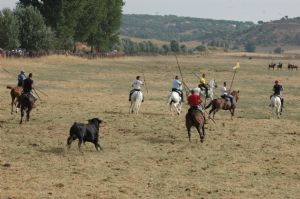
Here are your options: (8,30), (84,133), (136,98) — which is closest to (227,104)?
(136,98)

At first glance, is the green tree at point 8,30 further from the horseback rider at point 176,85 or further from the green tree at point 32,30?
the horseback rider at point 176,85

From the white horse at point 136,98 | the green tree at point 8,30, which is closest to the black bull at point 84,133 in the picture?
Answer: the white horse at point 136,98

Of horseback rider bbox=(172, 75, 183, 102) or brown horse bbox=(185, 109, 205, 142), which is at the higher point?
horseback rider bbox=(172, 75, 183, 102)

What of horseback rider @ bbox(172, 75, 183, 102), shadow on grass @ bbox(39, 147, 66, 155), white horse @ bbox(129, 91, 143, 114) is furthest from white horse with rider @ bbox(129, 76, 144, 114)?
shadow on grass @ bbox(39, 147, 66, 155)

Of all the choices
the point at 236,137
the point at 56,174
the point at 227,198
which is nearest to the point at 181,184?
the point at 227,198

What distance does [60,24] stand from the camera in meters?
84.6

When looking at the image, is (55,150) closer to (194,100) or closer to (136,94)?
(194,100)

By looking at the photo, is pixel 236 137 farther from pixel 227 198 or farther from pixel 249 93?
pixel 249 93

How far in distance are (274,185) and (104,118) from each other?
13.0m

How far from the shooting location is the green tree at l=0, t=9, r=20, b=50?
71.5 meters

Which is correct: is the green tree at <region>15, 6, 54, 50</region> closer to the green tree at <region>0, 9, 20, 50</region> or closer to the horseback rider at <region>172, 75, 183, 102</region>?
the green tree at <region>0, 9, 20, 50</region>

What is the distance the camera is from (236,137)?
23.1 meters

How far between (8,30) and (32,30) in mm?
5456

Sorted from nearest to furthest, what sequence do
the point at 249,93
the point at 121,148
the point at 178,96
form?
the point at 121,148
the point at 178,96
the point at 249,93
